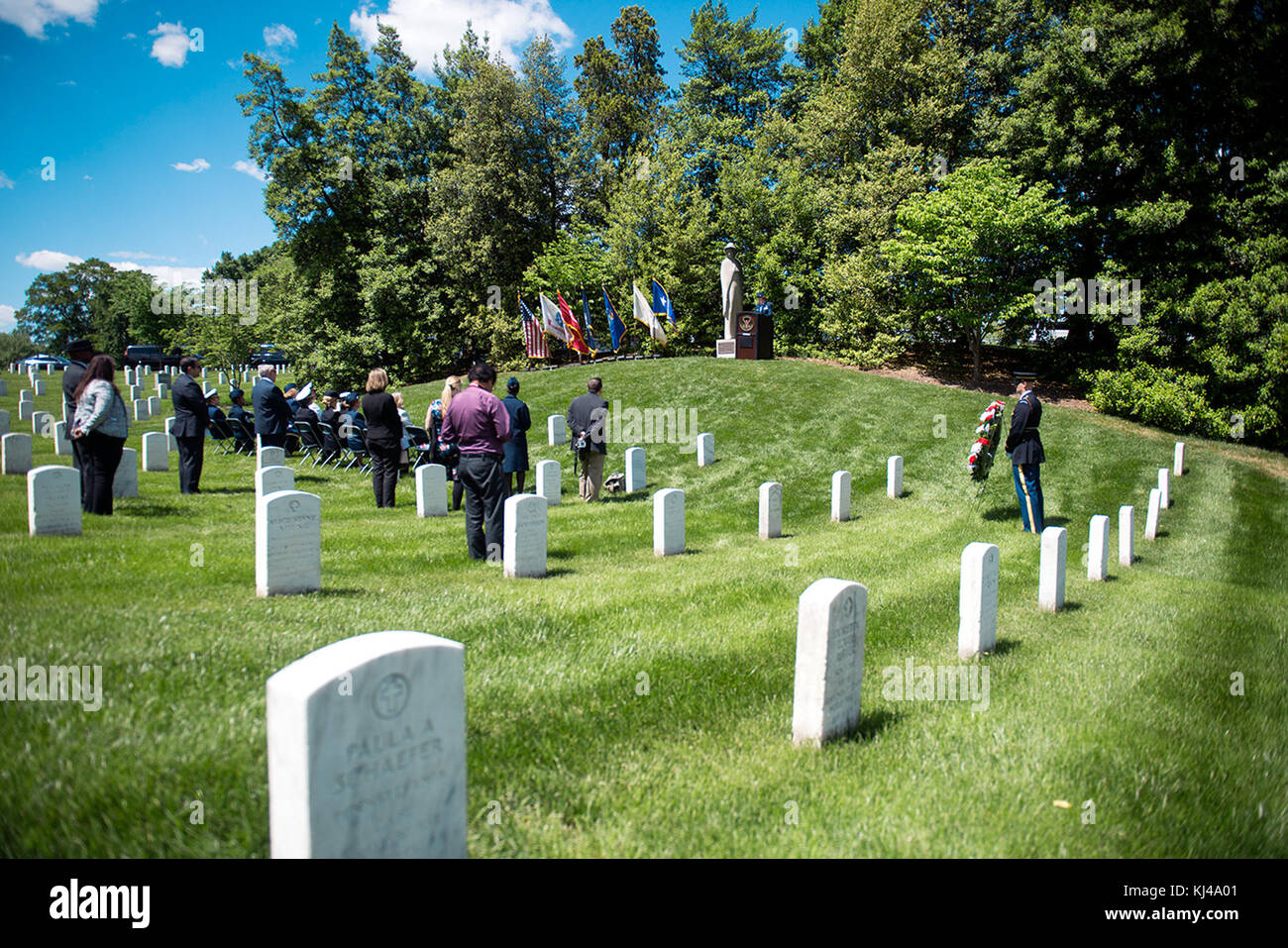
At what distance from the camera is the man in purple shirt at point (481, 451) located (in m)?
7.80

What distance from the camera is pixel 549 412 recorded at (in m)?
23.0

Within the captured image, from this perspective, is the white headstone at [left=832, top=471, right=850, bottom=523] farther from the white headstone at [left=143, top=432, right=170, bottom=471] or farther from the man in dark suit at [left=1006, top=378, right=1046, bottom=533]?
the white headstone at [left=143, top=432, right=170, bottom=471]

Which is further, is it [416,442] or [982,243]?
[982,243]

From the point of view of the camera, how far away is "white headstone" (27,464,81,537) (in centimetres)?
715

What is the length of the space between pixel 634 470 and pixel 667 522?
544 centimetres

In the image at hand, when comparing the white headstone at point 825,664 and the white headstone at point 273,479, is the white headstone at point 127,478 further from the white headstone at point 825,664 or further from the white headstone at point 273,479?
the white headstone at point 825,664

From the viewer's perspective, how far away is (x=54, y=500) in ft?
23.7

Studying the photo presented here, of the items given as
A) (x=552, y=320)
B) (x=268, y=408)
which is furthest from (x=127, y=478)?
(x=552, y=320)

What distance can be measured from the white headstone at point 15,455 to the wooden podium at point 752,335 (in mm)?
22360

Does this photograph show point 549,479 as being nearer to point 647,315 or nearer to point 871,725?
point 871,725

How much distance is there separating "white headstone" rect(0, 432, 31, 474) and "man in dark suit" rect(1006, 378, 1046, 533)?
1743cm

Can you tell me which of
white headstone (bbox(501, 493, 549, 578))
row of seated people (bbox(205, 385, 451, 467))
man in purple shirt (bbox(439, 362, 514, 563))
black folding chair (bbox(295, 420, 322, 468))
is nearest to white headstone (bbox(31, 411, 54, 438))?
row of seated people (bbox(205, 385, 451, 467))
